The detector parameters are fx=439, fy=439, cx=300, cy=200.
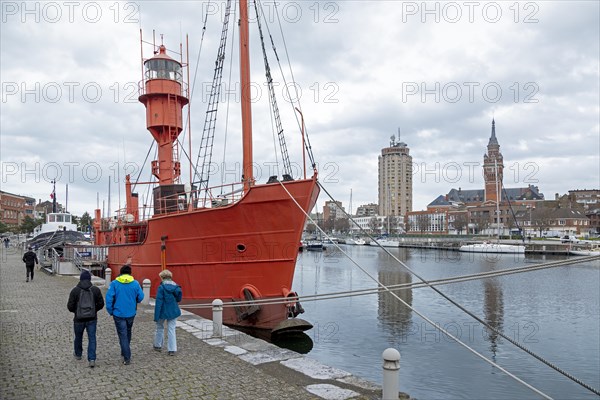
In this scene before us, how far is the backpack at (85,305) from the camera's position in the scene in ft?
22.9

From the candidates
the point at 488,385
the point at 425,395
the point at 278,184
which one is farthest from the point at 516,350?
the point at 278,184

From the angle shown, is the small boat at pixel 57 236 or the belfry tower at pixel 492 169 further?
the belfry tower at pixel 492 169

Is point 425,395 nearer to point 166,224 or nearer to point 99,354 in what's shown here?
point 99,354

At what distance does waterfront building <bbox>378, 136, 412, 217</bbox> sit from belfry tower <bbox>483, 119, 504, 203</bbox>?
32.6 metres

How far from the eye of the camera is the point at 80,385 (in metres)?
6.23

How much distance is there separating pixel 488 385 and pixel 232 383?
730 centimetres

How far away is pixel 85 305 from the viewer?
7012 mm

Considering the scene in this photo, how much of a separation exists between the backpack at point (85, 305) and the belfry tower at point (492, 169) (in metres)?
120

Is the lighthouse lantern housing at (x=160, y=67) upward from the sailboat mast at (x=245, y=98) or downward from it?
upward

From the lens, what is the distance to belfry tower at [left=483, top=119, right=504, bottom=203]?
400 ft

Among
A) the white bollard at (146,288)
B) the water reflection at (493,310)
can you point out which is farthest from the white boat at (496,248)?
the white bollard at (146,288)

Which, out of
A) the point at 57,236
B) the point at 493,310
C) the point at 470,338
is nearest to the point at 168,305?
the point at 470,338

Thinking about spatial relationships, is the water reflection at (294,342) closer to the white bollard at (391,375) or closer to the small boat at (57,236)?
the white bollard at (391,375)

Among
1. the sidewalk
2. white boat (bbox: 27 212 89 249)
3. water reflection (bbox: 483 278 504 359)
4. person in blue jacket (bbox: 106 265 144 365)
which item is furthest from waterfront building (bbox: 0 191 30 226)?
person in blue jacket (bbox: 106 265 144 365)
